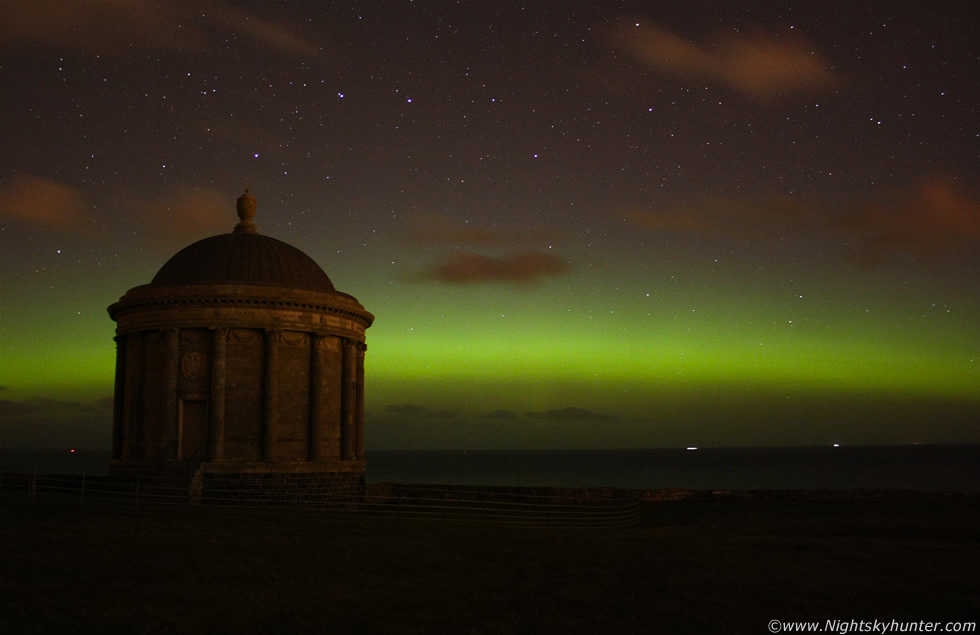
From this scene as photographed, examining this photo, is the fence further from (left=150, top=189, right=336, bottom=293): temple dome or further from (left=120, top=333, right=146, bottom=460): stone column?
(left=150, top=189, right=336, bottom=293): temple dome

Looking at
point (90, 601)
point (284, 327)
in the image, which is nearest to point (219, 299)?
point (284, 327)

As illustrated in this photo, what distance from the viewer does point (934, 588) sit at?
52.9 feet

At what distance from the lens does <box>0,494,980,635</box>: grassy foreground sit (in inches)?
481

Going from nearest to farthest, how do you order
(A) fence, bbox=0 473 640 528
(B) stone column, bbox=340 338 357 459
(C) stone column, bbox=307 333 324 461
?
(A) fence, bbox=0 473 640 528 < (C) stone column, bbox=307 333 324 461 < (B) stone column, bbox=340 338 357 459

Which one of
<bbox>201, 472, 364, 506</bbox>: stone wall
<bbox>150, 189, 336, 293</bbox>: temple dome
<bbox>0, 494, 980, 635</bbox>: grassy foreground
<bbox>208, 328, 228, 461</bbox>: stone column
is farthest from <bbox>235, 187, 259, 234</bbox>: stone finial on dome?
<bbox>0, 494, 980, 635</bbox>: grassy foreground

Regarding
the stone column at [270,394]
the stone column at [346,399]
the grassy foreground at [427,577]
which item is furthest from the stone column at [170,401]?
the grassy foreground at [427,577]

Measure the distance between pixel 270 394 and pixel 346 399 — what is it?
366cm

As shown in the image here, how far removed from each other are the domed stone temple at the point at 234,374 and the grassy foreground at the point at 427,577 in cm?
790

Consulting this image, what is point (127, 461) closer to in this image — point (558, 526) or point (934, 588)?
point (558, 526)

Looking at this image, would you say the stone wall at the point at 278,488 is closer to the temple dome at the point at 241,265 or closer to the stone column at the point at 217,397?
the stone column at the point at 217,397

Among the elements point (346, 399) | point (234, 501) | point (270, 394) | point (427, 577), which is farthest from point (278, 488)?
point (427, 577)

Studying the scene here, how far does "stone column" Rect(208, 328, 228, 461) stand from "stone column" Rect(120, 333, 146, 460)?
324cm

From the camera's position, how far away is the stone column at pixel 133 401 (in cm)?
3319

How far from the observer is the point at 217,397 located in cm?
3173
